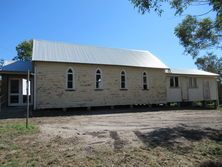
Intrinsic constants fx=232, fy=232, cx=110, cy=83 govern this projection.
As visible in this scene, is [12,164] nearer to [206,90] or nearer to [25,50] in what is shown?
[206,90]

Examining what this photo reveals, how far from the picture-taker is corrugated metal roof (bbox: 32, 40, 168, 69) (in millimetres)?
18277

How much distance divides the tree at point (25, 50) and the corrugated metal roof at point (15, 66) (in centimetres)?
2788

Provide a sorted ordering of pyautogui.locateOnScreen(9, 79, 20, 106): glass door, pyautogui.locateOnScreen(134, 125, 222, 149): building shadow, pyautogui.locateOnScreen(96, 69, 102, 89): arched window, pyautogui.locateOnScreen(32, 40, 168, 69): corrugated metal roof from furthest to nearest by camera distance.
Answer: pyautogui.locateOnScreen(96, 69, 102, 89): arched window → pyautogui.locateOnScreen(9, 79, 20, 106): glass door → pyautogui.locateOnScreen(32, 40, 168, 69): corrugated metal roof → pyautogui.locateOnScreen(134, 125, 222, 149): building shadow

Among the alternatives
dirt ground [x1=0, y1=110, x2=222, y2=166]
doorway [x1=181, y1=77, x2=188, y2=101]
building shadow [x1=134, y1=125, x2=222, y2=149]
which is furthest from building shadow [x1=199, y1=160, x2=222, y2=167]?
doorway [x1=181, y1=77, x2=188, y2=101]

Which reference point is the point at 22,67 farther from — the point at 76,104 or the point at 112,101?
the point at 112,101

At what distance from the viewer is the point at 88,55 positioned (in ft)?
66.7

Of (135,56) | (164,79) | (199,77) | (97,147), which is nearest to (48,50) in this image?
(135,56)

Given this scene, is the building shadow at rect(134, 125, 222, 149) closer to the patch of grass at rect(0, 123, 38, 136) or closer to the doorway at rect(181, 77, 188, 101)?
the patch of grass at rect(0, 123, 38, 136)

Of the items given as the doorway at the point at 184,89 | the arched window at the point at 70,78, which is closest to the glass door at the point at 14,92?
the arched window at the point at 70,78

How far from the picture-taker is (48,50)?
1911 cm

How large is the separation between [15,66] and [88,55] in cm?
611

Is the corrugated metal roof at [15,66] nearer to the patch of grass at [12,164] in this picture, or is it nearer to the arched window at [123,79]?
the arched window at [123,79]

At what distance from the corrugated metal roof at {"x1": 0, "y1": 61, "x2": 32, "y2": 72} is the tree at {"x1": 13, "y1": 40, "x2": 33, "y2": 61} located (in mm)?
27875

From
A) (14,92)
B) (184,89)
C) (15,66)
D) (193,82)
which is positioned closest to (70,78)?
(15,66)
